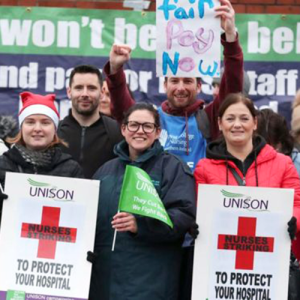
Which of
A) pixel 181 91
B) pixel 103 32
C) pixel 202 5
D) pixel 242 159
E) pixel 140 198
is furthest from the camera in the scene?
pixel 103 32

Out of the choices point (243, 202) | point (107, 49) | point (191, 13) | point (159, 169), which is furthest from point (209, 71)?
point (107, 49)

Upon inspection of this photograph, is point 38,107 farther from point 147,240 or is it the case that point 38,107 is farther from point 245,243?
point 245,243

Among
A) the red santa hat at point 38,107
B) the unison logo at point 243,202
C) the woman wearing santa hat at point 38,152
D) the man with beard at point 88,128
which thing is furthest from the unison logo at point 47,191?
the unison logo at point 243,202

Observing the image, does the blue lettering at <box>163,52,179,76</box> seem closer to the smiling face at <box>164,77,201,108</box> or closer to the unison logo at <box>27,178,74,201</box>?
the smiling face at <box>164,77,201,108</box>

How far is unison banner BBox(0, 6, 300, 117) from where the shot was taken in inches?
291

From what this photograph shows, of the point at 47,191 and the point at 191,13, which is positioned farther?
the point at 191,13

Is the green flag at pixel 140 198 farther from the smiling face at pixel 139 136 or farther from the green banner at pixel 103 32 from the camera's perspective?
the green banner at pixel 103 32

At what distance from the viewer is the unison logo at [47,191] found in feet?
16.1

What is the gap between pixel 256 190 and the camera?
15.8ft

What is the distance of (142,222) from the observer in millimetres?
4773

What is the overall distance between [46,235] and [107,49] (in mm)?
2883

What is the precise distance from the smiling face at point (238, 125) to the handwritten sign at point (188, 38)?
0.43 m

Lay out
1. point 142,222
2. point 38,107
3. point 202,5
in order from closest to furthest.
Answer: point 142,222 < point 38,107 < point 202,5

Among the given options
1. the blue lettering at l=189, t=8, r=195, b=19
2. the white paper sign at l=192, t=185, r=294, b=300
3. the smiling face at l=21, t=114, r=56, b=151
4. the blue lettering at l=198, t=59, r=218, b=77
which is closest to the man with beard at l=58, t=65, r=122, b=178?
the smiling face at l=21, t=114, r=56, b=151
